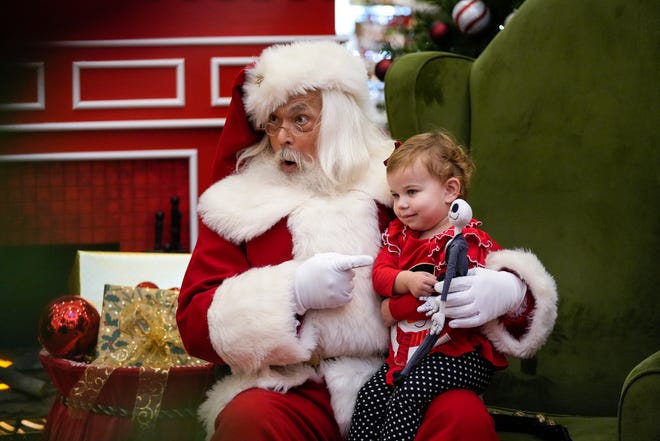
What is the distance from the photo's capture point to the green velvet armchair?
1.54 m

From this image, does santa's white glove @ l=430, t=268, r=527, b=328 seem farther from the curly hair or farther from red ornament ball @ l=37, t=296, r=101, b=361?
red ornament ball @ l=37, t=296, r=101, b=361

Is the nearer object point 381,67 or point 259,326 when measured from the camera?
point 259,326

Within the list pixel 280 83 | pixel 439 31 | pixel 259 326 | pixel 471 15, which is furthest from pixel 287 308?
pixel 439 31

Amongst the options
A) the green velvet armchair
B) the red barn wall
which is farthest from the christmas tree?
the green velvet armchair

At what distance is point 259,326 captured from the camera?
1.23m

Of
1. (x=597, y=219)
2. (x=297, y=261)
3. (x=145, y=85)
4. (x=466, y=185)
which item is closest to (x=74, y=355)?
(x=297, y=261)

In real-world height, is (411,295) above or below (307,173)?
below

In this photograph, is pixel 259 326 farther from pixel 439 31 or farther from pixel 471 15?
pixel 439 31

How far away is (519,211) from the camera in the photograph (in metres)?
1.64

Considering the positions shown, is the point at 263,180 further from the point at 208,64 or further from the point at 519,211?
the point at 208,64

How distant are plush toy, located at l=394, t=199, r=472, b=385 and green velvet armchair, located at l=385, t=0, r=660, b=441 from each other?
44cm

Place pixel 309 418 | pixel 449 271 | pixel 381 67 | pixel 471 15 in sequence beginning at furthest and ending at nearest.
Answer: pixel 381 67, pixel 471 15, pixel 309 418, pixel 449 271

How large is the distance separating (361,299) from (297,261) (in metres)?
0.14

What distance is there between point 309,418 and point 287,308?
0.66 ft
